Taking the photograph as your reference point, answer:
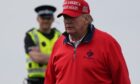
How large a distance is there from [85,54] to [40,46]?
1.95 meters

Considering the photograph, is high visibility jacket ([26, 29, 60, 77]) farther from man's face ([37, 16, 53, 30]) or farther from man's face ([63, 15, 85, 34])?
man's face ([63, 15, 85, 34])

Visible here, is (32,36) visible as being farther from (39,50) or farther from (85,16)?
(85,16)

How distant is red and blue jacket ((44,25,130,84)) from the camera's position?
19.9ft

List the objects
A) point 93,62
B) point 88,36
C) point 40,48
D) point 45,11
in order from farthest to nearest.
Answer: point 45,11, point 40,48, point 88,36, point 93,62

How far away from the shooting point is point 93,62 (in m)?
6.07

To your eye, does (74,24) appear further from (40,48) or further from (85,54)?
(40,48)

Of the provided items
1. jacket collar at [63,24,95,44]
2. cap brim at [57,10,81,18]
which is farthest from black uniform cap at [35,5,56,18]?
cap brim at [57,10,81,18]

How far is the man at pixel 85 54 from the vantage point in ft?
19.9

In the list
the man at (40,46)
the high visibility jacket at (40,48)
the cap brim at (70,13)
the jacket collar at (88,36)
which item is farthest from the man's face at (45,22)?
the cap brim at (70,13)

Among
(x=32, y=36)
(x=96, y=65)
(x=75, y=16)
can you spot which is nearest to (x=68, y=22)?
(x=75, y=16)

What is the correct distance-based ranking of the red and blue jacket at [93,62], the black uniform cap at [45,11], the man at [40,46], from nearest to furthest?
1. the red and blue jacket at [93,62]
2. the man at [40,46]
3. the black uniform cap at [45,11]

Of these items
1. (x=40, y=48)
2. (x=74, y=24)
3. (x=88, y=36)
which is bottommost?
(x=40, y=48)

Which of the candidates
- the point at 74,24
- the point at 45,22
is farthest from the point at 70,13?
the point at 45,22

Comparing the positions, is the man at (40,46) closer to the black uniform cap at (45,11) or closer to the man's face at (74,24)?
the black uniform cap at (45,11)
